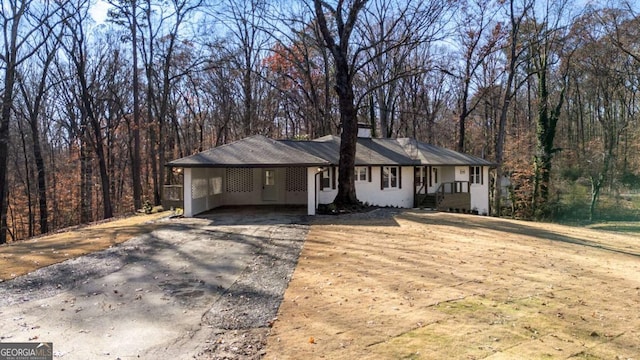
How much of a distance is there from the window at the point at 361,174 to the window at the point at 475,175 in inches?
251

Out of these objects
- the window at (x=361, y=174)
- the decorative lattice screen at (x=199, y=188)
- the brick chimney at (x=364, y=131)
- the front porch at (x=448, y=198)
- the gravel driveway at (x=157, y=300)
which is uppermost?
the brick chimney at (x=364, y=131)

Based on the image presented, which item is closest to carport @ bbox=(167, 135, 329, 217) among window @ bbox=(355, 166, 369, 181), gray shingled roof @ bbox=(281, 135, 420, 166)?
gray shingled roof @ bbox=(281, 135, 420, 166)

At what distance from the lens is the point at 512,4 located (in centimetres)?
2336

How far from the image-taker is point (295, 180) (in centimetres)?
1989

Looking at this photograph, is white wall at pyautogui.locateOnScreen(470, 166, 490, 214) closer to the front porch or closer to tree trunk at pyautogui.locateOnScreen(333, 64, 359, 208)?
the front porch

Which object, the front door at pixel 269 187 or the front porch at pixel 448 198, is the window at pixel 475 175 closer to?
the front porch at pixel 448 198

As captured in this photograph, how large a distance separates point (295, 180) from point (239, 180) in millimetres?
2760

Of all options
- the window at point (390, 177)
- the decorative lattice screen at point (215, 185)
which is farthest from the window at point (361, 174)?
the decorative lattice screen at point (215, 185)

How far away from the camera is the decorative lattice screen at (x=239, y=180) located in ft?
64.5

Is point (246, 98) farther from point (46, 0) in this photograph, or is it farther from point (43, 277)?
point (43, 277)

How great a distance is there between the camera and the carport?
1533 centimetres

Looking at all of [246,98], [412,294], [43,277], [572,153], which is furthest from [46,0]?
[572,153]

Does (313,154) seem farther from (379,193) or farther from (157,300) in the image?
(157,300)

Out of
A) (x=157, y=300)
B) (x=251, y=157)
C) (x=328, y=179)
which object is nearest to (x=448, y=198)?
(x=328, y=179)
